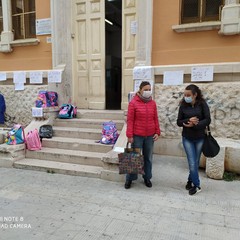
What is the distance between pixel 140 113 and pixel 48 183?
1902 mm

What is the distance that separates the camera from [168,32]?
17.4 ft

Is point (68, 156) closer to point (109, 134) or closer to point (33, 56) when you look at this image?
point (109, 134)

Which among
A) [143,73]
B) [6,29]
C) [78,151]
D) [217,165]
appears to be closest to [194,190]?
[217,165]

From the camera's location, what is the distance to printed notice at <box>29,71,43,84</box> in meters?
6.50

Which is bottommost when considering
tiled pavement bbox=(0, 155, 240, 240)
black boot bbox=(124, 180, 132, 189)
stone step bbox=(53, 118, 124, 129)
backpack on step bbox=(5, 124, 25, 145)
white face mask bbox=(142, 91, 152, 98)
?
tiled pavement bbox=(0, 155, 240, 240)

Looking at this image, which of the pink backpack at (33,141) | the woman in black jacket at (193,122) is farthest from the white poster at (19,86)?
the woman in black jacket at (193,122)

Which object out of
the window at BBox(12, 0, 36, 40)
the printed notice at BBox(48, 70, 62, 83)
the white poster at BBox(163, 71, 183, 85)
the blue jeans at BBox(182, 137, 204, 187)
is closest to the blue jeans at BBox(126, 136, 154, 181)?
Answer: the blue jeans at BBox(182, 137, 204, 187)

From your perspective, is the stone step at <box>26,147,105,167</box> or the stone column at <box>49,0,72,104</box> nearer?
the stone step at <box>26,147,105,167</box>

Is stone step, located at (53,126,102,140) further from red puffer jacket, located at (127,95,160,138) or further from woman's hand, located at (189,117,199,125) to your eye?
woman's hand, located at (189,117,199,125)

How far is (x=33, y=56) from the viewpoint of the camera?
6617 millimetres

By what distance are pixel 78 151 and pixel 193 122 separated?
2.51 meters

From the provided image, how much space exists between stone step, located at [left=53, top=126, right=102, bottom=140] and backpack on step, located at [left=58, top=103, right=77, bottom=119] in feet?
1.28

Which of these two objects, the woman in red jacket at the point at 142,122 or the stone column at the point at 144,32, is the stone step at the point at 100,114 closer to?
the stone column at the point at 144,32

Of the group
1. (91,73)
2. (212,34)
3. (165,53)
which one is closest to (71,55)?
(91,73)
